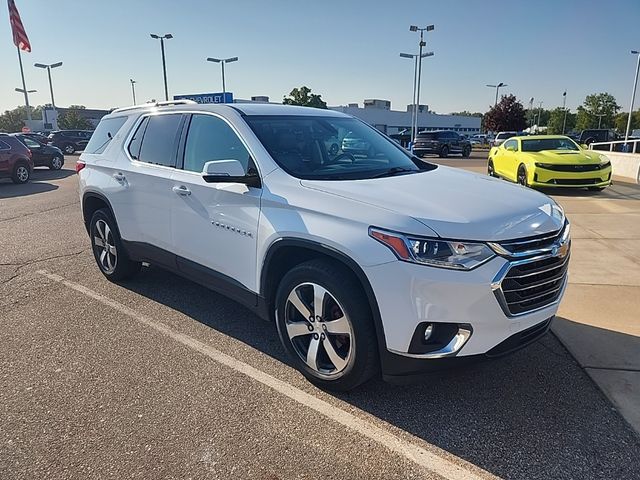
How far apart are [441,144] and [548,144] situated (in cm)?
1790

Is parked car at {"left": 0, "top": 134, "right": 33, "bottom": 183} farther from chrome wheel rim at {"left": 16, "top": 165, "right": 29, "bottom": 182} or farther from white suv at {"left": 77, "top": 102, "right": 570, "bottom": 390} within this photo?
white suv at {"left": 77, "top": 102, "right": 570, "bottom": 390}

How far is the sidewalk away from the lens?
3.28m

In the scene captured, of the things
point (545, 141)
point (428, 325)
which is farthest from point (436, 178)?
point (545, 141)

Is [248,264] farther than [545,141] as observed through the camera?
No

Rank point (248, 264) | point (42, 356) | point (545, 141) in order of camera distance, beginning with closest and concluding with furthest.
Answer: point (248, 264)
point (42, 356)
point (545, 141)

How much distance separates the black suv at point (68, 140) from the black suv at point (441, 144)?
2189cm

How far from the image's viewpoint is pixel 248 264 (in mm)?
3406

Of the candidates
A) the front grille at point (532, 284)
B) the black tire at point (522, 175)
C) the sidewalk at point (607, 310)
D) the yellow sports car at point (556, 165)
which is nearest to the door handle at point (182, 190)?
the front grille at point (532, 284)

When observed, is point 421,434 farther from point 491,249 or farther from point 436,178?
point 436,178

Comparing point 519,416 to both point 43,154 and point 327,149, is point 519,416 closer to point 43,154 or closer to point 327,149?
point 327,149

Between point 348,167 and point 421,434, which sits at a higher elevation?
point 348,167

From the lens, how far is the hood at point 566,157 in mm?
11250

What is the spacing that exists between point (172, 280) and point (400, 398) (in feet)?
10.5

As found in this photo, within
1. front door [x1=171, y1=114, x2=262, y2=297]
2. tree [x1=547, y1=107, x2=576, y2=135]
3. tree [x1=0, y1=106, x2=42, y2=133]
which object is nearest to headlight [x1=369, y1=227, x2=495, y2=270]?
front door [x1=171, y1=114, x2=262, y2=297]
